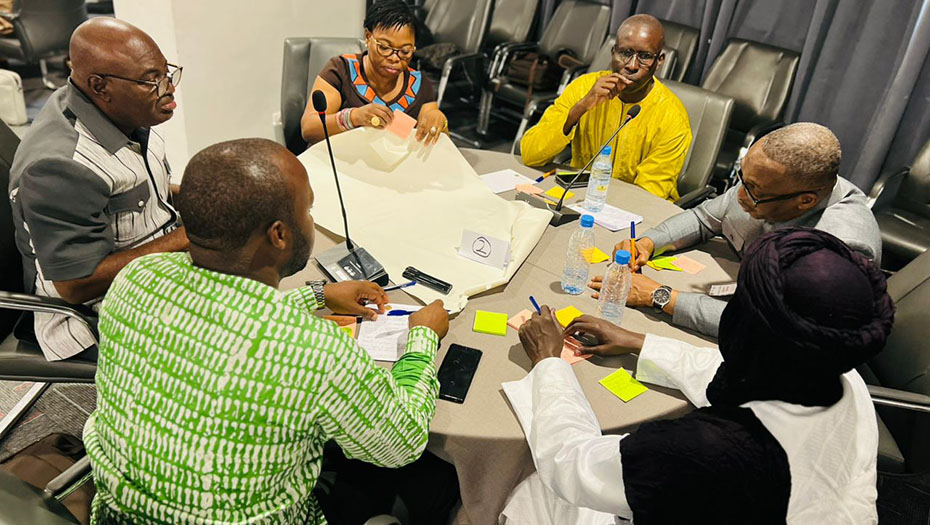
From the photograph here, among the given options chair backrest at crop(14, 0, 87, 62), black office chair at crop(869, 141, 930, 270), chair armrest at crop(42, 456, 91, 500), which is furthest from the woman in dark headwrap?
chair backrest at crop(14, 0, 87, 62)

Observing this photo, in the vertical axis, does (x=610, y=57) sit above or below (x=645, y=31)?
below

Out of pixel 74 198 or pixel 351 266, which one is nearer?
pixel 74 198

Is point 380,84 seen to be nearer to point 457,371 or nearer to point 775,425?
point 457,371

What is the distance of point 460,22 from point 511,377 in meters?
3.95

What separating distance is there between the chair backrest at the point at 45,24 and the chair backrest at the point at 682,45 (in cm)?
419

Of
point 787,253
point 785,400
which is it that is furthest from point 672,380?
point 787,253

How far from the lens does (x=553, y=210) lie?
6.98 ft

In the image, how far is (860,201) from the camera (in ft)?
5.80

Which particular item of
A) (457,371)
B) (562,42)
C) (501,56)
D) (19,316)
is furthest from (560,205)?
(562,42)

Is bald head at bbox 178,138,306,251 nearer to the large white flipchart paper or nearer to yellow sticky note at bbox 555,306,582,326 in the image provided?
the large white flipchart paper

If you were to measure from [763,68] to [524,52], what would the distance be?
5.23 ft

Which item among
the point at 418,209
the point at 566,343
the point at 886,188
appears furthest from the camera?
the point at 886,188

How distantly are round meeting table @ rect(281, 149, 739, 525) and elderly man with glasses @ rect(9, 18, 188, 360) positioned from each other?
447mm

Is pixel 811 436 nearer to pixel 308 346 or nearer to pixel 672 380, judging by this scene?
pixel 672 380
